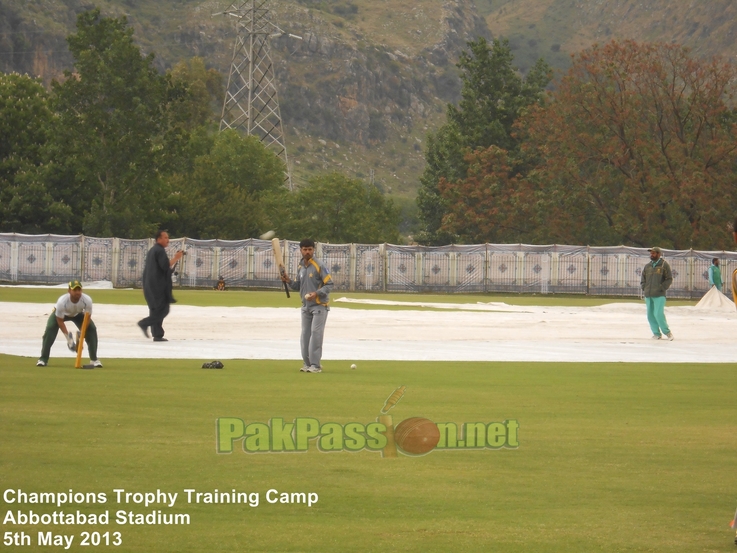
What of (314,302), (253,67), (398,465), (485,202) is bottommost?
(398,465)

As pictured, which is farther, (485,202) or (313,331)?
(485,202)

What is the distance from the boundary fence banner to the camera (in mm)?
57750

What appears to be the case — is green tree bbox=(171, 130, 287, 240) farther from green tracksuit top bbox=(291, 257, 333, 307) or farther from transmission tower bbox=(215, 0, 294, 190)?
green tracksuit top bbox=(291, 257, 333, 307)

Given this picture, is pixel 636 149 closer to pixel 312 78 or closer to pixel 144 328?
pixel 144 328

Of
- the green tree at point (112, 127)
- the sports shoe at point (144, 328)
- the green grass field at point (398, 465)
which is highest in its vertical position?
the green tree at point (112, 127)

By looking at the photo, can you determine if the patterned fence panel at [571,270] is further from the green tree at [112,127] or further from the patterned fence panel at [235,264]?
the green tree at [112,127]

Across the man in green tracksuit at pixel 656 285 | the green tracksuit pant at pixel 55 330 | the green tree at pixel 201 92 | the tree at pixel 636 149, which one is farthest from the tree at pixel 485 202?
the green tracksuit pant at pixel 55 330

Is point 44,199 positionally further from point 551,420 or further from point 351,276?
point 551,420

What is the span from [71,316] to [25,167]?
186 feet

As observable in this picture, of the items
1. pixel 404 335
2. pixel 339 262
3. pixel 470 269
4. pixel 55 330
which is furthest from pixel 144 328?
pixel 470 269

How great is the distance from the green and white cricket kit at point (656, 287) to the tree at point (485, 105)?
56.7 m

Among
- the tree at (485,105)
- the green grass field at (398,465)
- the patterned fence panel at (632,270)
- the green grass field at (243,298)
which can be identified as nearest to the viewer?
the green grass field at (398,465)

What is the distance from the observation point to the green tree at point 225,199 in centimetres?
7964

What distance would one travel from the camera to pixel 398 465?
32.6 ft
